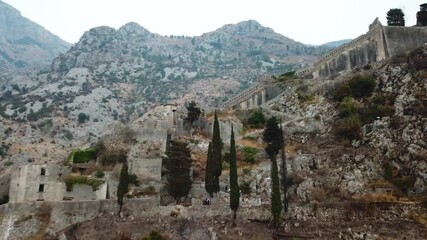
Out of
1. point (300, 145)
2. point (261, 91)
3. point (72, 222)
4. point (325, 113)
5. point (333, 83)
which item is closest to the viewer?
point (72, 222)

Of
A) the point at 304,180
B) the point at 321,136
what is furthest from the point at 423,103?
the point at 304,180

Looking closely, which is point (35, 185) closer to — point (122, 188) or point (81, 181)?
point (81, 181)

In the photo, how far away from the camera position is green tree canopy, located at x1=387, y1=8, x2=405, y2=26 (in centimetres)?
8375

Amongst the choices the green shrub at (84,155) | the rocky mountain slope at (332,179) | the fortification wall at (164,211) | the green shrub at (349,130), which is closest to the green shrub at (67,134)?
the rocky mountain slope at (332,179)

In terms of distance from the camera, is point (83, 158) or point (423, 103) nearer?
point (423, 103)

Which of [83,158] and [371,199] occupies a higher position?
[83,158]

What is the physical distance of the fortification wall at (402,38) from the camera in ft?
242

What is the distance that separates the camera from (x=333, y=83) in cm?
6988

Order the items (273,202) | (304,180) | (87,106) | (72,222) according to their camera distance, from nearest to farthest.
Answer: (273,202) → (72,222) → (304,180) → (87,106)

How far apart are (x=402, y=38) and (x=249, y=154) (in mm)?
32422

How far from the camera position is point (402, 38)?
2936 inches

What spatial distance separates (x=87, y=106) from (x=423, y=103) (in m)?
129

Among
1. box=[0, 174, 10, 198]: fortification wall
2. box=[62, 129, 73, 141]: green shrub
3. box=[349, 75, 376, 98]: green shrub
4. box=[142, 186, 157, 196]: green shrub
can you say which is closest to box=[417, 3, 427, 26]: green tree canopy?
box=[349, 75, 376, 98]: green shrub

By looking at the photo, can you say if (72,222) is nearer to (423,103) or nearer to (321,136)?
(321,136)
